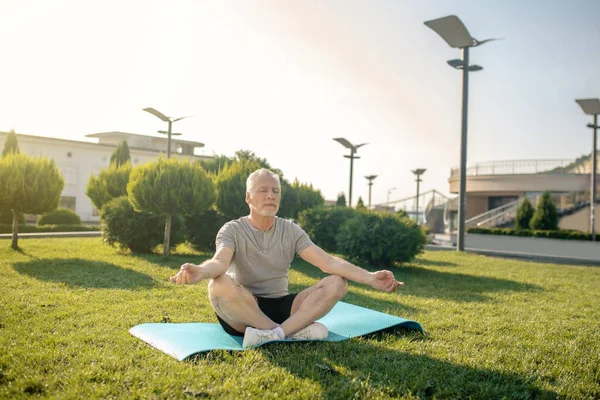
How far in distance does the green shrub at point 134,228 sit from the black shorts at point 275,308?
977 centimetres

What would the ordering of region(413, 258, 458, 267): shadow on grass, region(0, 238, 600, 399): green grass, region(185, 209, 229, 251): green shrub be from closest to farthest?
region(0, 238, 600, 399): green grass
region(413, 258, 458, 267): shadow on grass
region(185, 209, 229, 251): green shrub

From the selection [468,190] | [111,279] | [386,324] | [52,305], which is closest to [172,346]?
[386,324]

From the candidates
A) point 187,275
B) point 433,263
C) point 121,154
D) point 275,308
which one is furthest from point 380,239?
point 121,154

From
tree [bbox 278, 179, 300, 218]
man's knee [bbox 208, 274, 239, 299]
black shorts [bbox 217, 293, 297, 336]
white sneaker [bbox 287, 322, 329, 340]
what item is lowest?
white sneaker [bbox 287, 322, 329, 340]

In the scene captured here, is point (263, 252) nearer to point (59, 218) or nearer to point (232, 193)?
point (232, 193)

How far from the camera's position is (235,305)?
14.5 feet

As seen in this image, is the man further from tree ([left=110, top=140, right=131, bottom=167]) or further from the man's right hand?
tree ([left=110, top=140, right=131, bottom=167])

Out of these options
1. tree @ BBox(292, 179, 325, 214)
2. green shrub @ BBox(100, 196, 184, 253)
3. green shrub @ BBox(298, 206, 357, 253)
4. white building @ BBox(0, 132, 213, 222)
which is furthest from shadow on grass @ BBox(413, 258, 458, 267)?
white building @ BBox(0, 132, 213, 222)

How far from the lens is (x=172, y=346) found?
4422 millimetres

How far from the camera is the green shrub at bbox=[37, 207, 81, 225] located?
25.9 meters

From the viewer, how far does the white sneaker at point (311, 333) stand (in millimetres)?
4742

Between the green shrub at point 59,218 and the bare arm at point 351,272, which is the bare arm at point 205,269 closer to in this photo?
the bare arm at point 351,272

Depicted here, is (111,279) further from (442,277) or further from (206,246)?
(442,277)

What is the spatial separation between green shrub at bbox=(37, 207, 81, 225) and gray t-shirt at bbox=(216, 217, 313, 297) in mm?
24287
